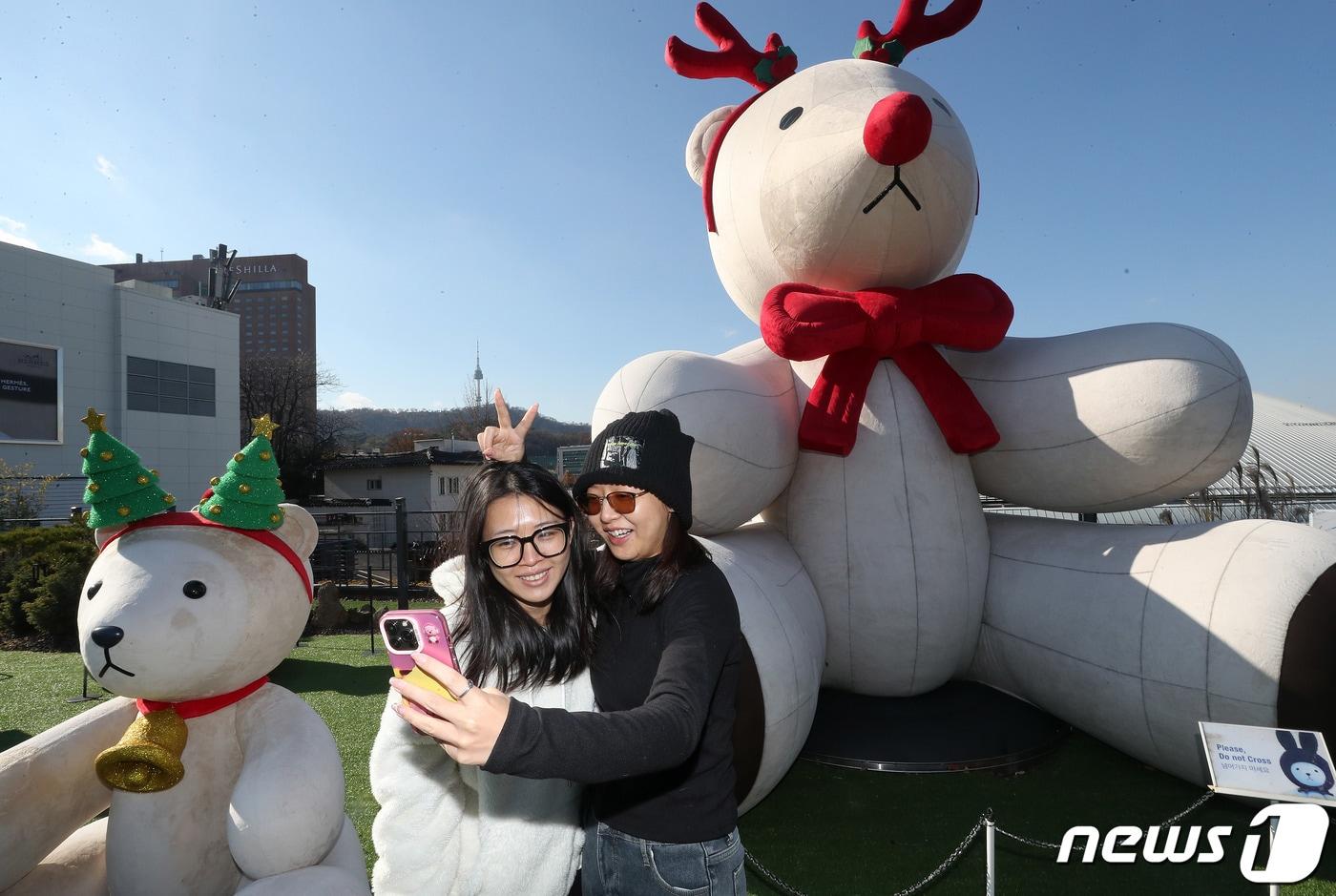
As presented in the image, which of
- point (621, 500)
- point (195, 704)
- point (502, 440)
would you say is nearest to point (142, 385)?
point (195, 704)

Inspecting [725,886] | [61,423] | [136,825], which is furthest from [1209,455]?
[61,423]

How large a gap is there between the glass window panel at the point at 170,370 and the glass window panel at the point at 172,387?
0.17 metres

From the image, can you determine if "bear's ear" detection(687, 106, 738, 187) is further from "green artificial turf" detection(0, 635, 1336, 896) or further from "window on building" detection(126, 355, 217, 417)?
"window on building" detection(126, 355, 217, 417)

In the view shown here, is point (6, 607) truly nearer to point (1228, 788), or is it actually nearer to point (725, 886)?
point (725, 886)

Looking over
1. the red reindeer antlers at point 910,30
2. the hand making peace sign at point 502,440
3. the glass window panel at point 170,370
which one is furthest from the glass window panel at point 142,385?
the hand making peace sign at point 502,440

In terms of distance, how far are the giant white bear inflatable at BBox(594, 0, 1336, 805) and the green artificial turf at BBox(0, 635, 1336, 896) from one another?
41 centimetres

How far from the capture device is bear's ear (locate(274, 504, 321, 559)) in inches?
104

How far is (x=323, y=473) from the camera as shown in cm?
3050

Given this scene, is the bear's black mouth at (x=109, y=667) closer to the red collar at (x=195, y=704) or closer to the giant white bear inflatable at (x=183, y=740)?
the giant white bear inflatable at (x=183, y=740)

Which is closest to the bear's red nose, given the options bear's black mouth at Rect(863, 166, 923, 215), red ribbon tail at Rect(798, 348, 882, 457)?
bear's black mouth at Rect(863, 166, 923, 215)

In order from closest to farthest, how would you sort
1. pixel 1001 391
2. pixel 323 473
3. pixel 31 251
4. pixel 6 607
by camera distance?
pixel 1001 391, pixel 6 607, pixel 31 251, pixel 323 473

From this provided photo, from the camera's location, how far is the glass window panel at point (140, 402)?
1017 inches

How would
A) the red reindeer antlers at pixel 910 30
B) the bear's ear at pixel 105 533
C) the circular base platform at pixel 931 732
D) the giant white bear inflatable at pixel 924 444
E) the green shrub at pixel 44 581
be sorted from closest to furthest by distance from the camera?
the bear's ear at pixel 105 533, the giant white bear inflatable at pixel 924 444, the circular base platform at pixel 931 732, the red reindeer antlers at pixel 910 30, the green shrub at pixel 44 581

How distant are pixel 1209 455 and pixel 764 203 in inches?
89.6
